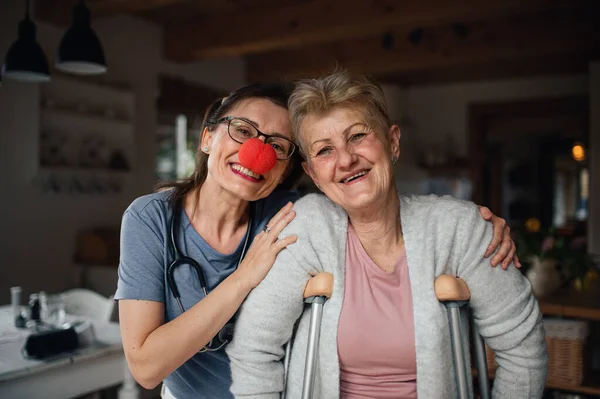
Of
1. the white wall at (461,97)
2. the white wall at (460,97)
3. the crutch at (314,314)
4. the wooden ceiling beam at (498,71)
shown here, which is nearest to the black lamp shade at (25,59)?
the crutch at (314,314)

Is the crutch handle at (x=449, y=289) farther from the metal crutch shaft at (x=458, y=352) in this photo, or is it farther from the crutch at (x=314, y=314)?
the crutch at (x=314, y=314)

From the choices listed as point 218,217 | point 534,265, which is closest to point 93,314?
point 218,217

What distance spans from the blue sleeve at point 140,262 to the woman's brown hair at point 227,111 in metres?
0.15

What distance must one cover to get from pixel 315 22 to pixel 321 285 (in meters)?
3.40

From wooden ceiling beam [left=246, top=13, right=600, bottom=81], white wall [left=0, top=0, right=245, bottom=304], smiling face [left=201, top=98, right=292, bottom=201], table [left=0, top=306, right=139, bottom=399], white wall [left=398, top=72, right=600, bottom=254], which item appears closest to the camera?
smiling face [left=201, top=98, right=292, bottom=201]

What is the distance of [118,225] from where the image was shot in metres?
4.71

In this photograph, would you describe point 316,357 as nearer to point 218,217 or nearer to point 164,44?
point 218,217

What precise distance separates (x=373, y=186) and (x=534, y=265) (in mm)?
1907

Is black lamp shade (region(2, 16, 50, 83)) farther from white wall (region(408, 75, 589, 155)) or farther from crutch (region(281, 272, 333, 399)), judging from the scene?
white wall (region(408, 75, 589, 155))

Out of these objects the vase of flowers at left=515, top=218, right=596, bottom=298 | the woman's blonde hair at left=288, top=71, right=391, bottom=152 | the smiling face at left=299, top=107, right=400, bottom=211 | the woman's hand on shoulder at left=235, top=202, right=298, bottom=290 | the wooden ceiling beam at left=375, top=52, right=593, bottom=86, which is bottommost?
the vase of flowers at left=515, top=218, right=596, bottom=298

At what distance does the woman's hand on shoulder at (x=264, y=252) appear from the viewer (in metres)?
1.41

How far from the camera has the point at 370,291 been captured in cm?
141

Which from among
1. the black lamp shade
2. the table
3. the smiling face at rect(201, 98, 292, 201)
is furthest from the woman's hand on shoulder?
the black lamp shade

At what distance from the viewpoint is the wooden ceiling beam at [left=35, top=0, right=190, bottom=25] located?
383cm
